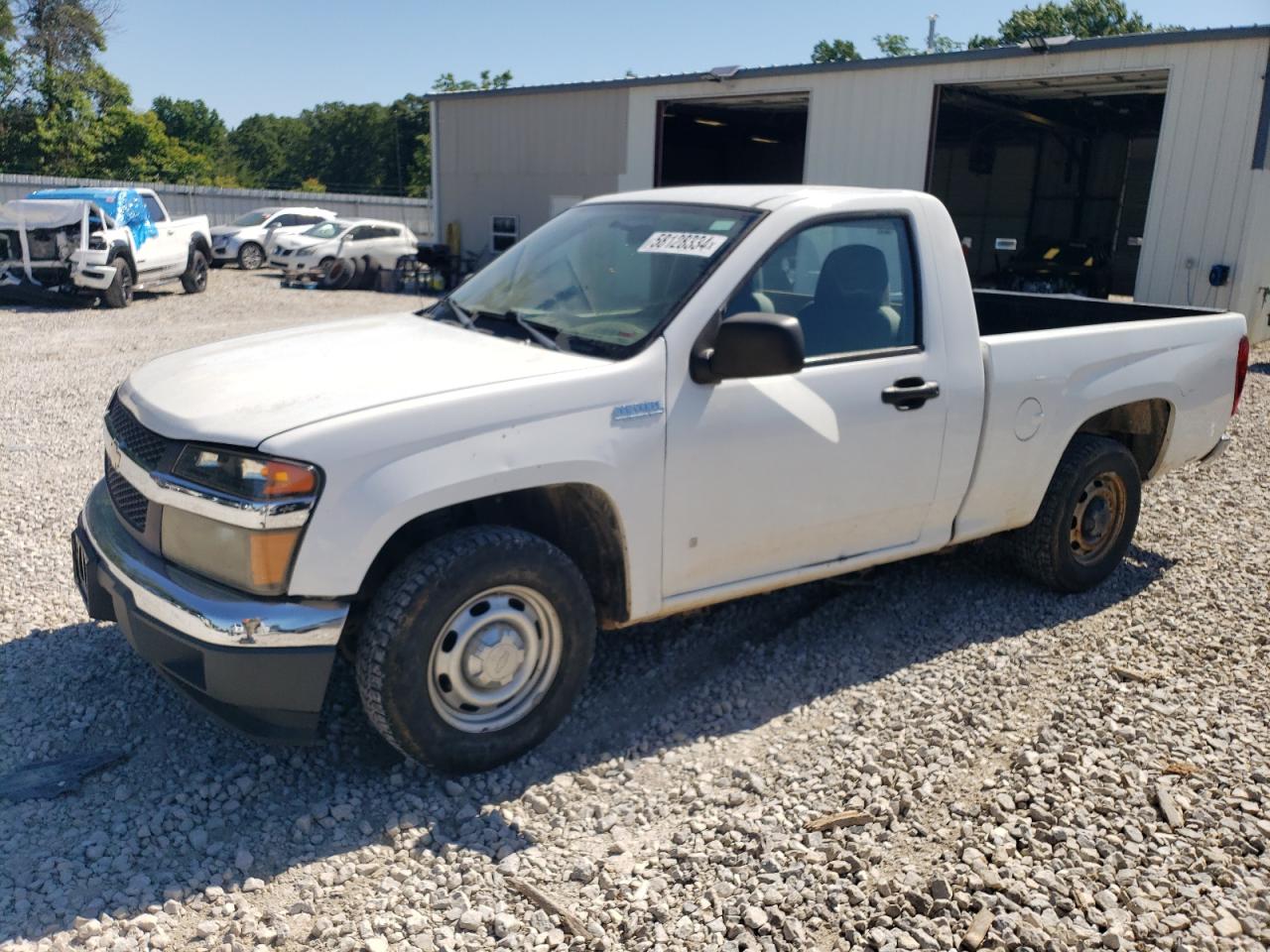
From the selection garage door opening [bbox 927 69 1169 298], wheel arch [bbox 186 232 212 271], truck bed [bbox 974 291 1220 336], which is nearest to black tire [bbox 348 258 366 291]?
wheel arch [bbox 186 232 212 271]

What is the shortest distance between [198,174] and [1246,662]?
202 feet

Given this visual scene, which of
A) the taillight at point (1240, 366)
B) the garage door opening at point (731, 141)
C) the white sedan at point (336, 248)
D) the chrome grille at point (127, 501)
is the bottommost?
the white sedan at point (336, 248)

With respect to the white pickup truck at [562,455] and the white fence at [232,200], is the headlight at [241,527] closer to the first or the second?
the white pickup truck at [562,455]

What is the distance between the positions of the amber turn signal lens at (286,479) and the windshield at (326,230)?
78.5 ft

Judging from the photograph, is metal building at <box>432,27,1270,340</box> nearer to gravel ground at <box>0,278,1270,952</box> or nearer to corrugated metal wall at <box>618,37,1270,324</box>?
corrugated metal wall at <box>618,37,1270,324</box>

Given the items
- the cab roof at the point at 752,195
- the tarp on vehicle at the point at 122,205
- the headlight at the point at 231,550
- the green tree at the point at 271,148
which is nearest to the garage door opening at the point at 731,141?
the tarp on vehicle at the point at 122,205

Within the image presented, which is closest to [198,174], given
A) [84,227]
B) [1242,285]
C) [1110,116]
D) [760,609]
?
[84,227]

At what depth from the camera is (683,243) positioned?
14.0 ft

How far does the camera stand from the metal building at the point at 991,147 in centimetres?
1525

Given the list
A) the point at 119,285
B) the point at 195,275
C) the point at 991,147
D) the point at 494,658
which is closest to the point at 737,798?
the point at 494,658

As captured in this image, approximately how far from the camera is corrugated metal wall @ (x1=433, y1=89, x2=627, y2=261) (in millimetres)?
22719

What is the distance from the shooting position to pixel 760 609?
17.5ft

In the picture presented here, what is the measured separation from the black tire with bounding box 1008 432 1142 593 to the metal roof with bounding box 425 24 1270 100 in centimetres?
1180

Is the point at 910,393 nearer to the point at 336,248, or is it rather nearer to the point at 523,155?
the point at 523,155
